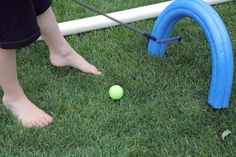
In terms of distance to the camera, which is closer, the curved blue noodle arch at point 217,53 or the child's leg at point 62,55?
the curved blue noodle arch at point 217,53

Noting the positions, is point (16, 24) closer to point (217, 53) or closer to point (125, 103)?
point (125, 103)

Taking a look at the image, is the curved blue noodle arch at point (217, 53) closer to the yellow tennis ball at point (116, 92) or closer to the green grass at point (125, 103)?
the green grass at point (125, 103)

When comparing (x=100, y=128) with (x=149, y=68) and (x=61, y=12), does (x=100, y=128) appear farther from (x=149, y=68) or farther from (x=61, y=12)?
(x=61, y=12)

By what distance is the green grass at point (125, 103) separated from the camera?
1.86 m

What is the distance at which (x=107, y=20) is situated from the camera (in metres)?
Answer: 2.52

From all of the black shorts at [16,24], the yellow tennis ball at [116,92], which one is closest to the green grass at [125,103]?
the yellow tennis ball at [116,92]

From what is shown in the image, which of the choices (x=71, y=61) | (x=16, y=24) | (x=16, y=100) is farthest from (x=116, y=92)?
(x=16, y=24)

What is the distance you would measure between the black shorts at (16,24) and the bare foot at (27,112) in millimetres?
362

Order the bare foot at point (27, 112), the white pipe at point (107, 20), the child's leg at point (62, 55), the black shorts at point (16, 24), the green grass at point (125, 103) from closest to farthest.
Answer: the black shorts at point (16, 24) → the green grass at point (125, 103) → the bare foot at point (27, 112) → the child's leg at point (62, 55) → the white pipe at point (107, 20)

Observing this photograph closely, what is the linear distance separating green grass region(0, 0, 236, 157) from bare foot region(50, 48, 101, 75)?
4cm

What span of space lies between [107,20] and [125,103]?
0.64 m

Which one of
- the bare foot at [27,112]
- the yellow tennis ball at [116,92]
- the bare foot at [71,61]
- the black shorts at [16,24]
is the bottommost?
the bare foot at [27,112]

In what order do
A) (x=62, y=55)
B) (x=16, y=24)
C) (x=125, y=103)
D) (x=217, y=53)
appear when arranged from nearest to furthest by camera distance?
(x=16, y=24) → (x=217, y=53) → (x=125, y=103) → (x=62, y=55)

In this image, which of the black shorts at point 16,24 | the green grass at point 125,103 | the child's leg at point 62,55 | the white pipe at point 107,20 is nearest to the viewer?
the black shorts at point 16,24
